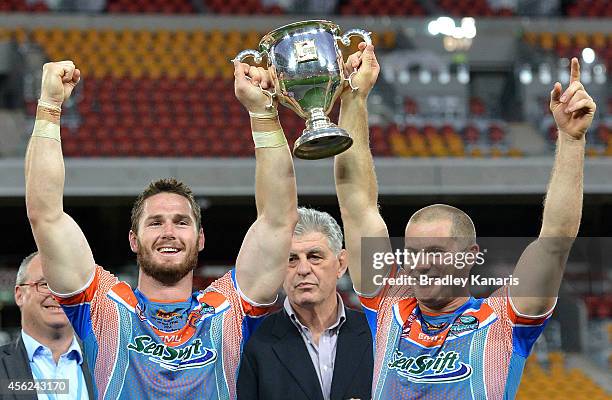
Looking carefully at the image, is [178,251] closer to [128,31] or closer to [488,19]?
[128,31]

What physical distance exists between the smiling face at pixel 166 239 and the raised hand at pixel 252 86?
0.49m

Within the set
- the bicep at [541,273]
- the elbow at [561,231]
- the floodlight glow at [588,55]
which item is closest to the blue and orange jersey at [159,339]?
the bicep at [541,273]

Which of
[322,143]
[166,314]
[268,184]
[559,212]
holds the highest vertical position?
[322,143]

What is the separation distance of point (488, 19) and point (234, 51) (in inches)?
149

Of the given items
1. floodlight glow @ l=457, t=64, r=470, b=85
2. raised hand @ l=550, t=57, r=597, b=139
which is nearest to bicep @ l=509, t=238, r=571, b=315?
raised hand @ l=550, t=57, r=597, b=139

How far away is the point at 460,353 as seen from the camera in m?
3.70

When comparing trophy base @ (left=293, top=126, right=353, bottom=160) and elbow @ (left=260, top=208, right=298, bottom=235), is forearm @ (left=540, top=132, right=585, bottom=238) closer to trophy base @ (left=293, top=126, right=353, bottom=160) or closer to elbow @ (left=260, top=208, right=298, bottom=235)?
trophy base @ (left=293, top=126, right=353, bottom=160)

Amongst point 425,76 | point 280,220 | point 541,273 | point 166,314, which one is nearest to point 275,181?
point 280,220

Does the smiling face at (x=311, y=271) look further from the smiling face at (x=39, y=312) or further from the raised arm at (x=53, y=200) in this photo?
the smiling face at (x=39, y=312)

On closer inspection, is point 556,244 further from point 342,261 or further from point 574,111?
point 342,261

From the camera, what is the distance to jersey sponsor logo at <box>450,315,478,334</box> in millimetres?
3746

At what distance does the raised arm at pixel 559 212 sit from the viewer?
11.6 feet

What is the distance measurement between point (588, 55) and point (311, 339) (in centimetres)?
1058

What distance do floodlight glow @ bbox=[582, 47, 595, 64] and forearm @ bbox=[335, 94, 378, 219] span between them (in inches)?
399
